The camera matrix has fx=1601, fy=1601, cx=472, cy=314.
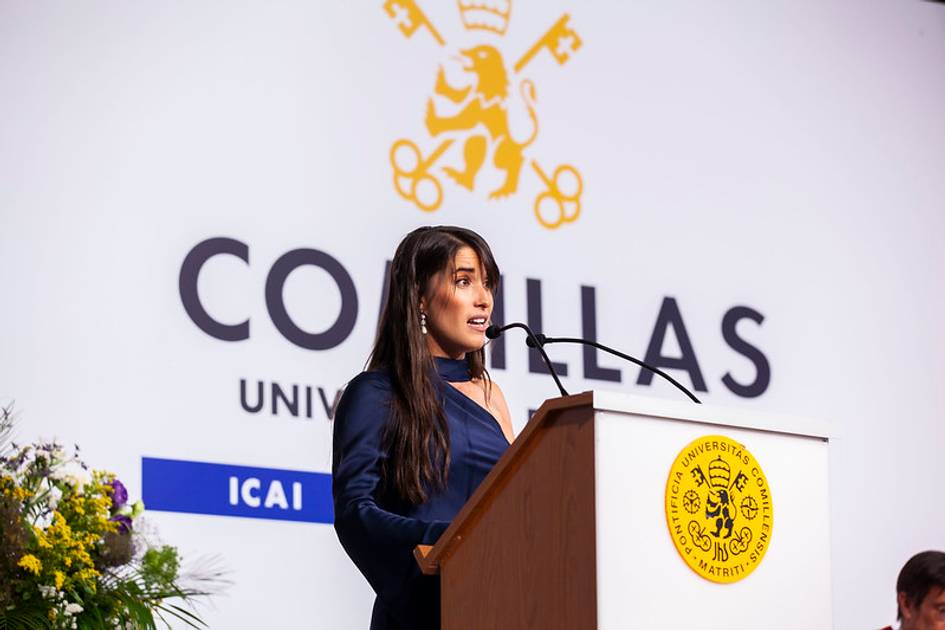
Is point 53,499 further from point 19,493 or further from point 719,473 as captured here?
point 719,473

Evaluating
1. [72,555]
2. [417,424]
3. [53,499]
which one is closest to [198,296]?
[53,499]

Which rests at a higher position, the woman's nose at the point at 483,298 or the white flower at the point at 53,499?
the woman's nose at the point at 483,298

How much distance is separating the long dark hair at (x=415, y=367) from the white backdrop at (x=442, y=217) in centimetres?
130

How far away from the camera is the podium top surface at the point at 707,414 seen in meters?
2.05

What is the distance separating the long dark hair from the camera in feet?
8.73

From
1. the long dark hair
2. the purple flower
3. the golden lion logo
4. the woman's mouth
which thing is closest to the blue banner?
the purple flower

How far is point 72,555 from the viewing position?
2959 mm

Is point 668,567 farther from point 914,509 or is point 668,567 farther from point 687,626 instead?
point 914,509

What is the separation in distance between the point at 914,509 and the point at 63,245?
9.87ft

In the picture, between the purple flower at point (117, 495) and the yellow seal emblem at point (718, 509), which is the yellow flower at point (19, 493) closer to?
the purple flower at point (117, 495)

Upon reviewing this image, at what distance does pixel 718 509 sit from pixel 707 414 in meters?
0.13

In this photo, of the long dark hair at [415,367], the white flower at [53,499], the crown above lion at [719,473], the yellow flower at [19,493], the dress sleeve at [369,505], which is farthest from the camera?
the white flower at [53,499]

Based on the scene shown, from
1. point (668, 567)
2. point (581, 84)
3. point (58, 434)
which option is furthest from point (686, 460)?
point (581, 84)

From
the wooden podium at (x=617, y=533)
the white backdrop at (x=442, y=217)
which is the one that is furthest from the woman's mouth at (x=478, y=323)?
the white backdrop at (x=442, y=217)
